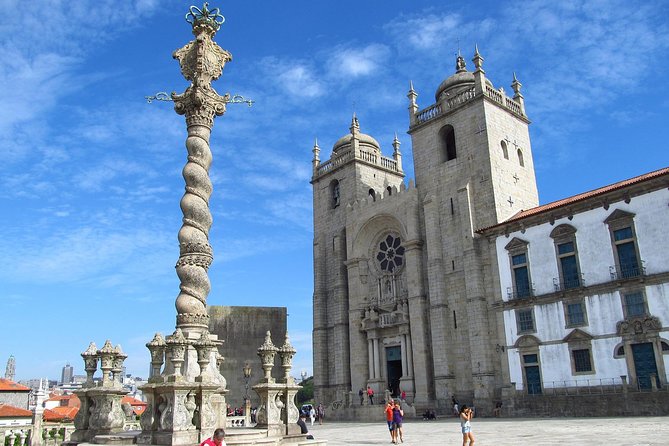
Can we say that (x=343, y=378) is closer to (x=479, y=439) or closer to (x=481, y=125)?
(x=481, y=125)

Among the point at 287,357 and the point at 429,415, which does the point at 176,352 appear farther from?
the point at 429,415

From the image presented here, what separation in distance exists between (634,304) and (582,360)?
3.58 metres

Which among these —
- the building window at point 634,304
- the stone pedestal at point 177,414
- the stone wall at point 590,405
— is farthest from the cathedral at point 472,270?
the stone pedestal at point 177,414

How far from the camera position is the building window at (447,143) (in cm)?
3612

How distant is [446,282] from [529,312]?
5.51 metres

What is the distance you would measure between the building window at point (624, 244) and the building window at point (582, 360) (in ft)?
12.5

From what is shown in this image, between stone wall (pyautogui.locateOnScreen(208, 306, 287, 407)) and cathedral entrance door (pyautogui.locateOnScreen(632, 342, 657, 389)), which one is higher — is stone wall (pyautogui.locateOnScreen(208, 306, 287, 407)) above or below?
above

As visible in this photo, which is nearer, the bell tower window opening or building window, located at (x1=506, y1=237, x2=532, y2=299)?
building window, located at (x1=506, y1=237, x2=532, y2=299)

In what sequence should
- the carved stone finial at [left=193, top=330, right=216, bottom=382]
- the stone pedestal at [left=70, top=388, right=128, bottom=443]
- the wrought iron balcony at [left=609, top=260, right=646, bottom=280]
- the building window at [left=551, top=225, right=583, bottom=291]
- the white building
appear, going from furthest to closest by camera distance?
1. the building window at [left=551, top=225, right=583, bottom=291]
2. the wrought iron balcony at [left=609, top=260, right=646, bottom=280]
3. the white building
4. the stone pedestal at [left=70, top=388, right=128, bottom=443]
5. the carved stone finial at [left=193, top=330, right=216, bottom=382]

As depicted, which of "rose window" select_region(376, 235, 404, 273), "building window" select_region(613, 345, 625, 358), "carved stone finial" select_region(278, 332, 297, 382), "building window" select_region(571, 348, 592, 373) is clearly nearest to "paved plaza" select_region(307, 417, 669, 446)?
"carved stone finial" select_region(278, 332, 297, 382)

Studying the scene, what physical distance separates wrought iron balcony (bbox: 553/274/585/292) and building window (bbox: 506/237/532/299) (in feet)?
4.98

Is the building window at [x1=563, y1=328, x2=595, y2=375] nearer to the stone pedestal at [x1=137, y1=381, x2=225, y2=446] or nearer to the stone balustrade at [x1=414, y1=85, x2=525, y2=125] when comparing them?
the stone balustrade at [x1=414, y1=85, x2=525, y2=125]

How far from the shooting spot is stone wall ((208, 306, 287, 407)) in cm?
4269

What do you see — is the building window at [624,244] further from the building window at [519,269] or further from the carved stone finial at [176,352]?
the carved stone finial at [176,352]
